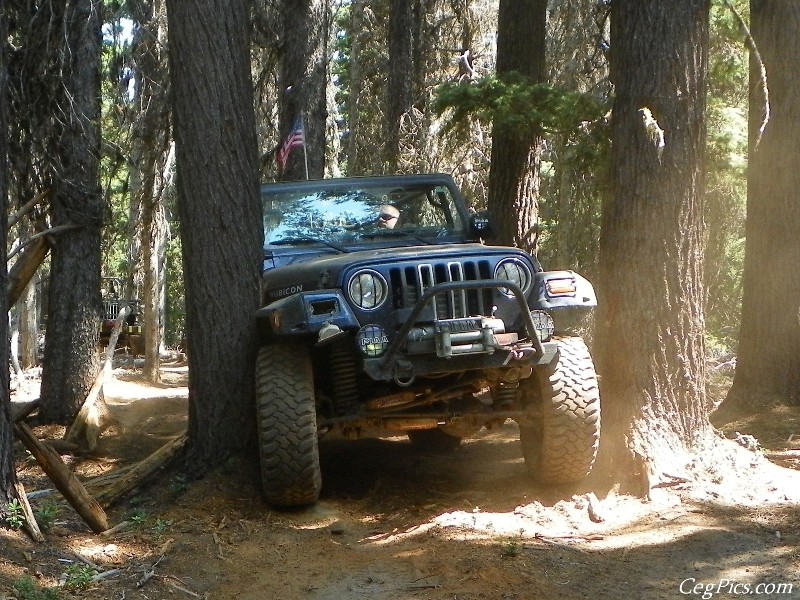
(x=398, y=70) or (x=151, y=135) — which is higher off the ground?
(x=398, y=70)

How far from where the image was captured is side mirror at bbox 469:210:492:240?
25.3 feet

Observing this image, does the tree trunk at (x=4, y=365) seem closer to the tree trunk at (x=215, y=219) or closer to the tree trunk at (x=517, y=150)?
the tree trunk at (x=215, y=219)

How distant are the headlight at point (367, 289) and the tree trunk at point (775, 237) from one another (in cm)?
417

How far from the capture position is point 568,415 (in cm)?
627

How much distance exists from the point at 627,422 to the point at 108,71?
8.22 m

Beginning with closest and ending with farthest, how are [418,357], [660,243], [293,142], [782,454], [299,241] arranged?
[418,357] → [660,243] → [782,454] → [299,241] → [293,142]

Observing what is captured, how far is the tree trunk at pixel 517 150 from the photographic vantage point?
9797mm

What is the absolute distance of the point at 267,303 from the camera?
7.08 metres

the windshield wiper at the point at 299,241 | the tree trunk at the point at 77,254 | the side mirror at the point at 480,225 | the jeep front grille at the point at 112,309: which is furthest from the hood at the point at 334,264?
the jeep front grille at the point at 112,309

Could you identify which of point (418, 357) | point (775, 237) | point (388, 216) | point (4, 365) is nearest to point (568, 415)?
point (418, 357)

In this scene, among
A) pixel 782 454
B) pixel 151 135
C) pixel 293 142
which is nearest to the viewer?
pixel 782 454

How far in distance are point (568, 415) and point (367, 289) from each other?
1.60 m

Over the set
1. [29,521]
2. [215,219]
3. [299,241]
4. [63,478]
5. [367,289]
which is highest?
[215,219]

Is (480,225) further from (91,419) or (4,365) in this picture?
(91,419)
